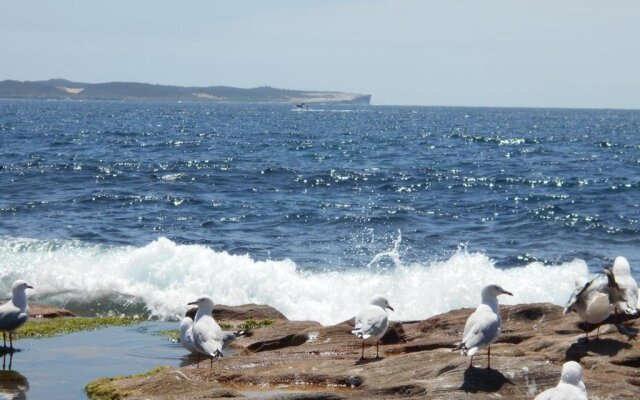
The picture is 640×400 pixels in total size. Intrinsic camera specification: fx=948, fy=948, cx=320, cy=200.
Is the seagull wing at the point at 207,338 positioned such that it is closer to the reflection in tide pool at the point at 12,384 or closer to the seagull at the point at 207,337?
the seagull at the point at 207,337

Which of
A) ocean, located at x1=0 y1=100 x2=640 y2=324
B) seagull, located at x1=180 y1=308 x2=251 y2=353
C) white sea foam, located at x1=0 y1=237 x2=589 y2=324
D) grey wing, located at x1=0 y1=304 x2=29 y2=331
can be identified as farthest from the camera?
ocean, located at x1=0 y1=100 x2=640 y2=324

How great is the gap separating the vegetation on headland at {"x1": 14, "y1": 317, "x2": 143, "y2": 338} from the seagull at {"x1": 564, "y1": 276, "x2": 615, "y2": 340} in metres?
9.72

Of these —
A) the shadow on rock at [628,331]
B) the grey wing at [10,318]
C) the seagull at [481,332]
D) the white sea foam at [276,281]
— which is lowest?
the white sea foam at [276,281]

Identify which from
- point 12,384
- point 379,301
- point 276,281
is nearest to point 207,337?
point 379,301

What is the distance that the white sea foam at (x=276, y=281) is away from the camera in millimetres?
22625

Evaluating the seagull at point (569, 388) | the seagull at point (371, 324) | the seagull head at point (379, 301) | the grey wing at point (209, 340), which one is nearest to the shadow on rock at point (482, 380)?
the seagull at point (569, 388)

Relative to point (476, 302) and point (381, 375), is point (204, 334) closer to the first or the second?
point (381, 375)

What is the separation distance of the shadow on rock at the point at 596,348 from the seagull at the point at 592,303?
0.17 metres

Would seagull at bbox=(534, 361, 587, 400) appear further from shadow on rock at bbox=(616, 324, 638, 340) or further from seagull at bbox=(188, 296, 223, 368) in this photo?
seagull at bbox=(188, 296, 223, 368)

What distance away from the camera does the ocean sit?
23562 millimetres

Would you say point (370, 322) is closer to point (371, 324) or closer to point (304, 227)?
point (371, 324)

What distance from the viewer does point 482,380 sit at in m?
10.1

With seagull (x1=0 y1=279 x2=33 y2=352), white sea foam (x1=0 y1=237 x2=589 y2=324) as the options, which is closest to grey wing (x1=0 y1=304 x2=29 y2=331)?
seagull (x1=0 y1=279 x2=33 y2=352)

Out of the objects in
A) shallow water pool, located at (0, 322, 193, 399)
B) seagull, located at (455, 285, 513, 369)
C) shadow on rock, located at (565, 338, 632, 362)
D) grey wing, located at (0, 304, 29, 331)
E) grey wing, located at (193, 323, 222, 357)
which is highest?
seagull, located at (455, 285, 513, 369)
